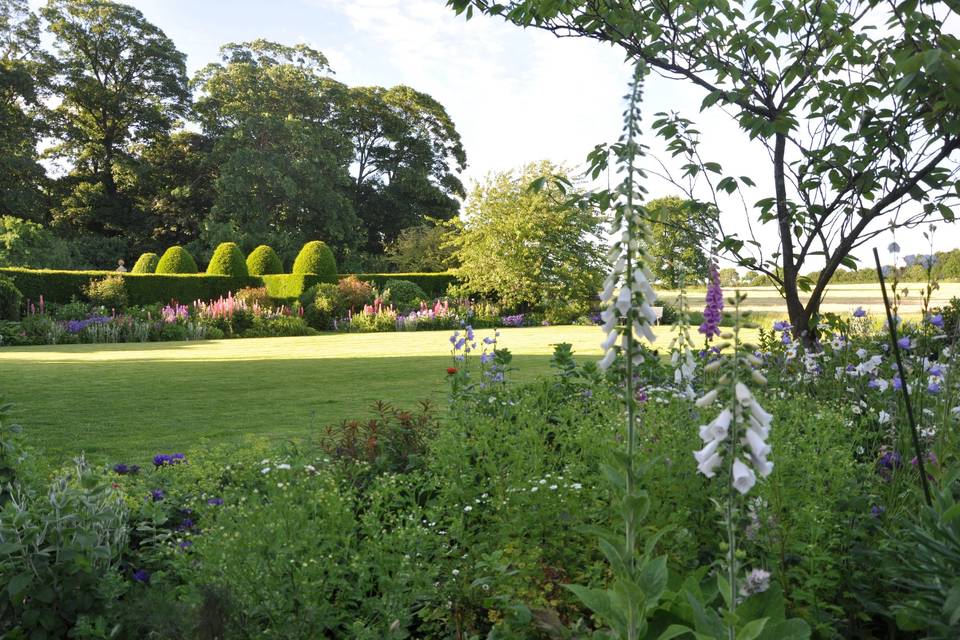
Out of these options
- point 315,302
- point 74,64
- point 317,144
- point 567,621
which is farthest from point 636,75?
point 74,64

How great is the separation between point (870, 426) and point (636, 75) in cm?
346

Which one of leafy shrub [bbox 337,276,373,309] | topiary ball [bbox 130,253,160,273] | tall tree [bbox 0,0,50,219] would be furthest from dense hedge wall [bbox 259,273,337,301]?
tall tree [bbox 0,0,50,219]

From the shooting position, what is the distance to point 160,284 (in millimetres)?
20188

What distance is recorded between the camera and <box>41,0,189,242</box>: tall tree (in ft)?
109

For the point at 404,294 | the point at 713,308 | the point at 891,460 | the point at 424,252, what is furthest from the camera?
the point at 424,252

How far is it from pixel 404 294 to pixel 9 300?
10125 millimetres

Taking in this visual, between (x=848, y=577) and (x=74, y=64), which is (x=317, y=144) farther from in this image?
(x=848, y=577)

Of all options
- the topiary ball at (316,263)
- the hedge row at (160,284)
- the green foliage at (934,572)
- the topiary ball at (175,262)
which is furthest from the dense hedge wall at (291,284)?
the green foliage at (934,572)

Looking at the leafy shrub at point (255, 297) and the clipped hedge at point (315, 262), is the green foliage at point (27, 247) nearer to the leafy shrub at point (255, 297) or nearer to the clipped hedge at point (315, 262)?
the leafy shrub at point (255, 297)

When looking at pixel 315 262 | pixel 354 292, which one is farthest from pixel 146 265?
pixel 354 292

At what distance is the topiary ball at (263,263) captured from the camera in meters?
23.9

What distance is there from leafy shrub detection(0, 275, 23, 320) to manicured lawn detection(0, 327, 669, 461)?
10.0 ft

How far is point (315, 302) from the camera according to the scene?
64.8ft

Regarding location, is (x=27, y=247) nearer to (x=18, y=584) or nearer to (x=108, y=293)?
(x=108, y=293)
